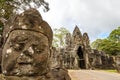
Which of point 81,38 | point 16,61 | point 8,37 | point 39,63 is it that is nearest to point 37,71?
point 39,63

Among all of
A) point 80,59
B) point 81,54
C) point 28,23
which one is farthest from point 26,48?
point 81,54

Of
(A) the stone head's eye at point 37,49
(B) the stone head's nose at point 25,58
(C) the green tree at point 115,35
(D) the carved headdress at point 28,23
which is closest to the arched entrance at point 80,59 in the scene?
(D) the carved headdress at point 28,23

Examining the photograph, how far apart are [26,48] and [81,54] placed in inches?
1123

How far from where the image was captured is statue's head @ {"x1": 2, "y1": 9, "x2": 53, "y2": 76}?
12.3ft

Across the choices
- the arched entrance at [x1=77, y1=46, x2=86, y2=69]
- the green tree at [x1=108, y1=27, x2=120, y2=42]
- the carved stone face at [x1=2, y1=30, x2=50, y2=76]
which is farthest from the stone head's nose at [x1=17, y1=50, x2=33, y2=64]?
the green tree at [x1=108, y1=27, x2=120, y2=42]

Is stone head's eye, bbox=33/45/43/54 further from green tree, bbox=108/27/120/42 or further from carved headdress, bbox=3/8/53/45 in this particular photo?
green tree, bbox=108/27/120/42

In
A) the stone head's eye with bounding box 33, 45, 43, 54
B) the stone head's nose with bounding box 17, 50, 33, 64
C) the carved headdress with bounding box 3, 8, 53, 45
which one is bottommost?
the stone head's nose with bounding box 17, 50, 33, 64

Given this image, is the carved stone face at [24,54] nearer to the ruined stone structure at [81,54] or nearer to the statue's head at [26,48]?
Answer: the statue's head at [26,48]

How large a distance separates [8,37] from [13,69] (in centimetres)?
67

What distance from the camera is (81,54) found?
105 feet

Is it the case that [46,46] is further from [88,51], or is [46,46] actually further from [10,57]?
[88,51]

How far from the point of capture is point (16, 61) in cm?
375

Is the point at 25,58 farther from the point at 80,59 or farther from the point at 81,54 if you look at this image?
the point at 81,54

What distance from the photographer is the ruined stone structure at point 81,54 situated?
29.9 meters
